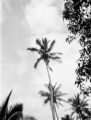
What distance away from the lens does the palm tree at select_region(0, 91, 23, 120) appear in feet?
26.7

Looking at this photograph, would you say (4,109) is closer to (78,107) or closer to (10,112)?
(10,112)

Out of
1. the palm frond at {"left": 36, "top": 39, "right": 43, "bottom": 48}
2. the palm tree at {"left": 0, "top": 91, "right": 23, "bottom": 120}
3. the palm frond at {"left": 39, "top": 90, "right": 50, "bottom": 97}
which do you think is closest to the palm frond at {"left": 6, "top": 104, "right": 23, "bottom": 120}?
the palm tree at {"left": 0, "top": 91, "right": 23, "bottom": 120}

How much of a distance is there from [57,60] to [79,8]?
22205 millimetres

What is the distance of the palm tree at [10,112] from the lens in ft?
26.7

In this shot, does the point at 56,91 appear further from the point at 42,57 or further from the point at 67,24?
the point at 67,24

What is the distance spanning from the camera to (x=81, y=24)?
12.5 metres

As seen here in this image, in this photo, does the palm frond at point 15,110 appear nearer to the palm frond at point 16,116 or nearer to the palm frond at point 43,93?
the palm frond at point 16,116

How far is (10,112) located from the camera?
8211 mm

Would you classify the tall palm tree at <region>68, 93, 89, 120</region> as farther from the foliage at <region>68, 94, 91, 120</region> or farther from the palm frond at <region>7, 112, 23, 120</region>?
the palm frond at <region>7, 112, 23, 120</region>

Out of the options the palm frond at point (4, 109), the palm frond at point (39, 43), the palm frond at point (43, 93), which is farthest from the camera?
the palm frond at point (43, 93)

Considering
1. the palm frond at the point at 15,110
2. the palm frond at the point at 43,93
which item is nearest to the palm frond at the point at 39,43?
the palm frond at the point at 43,93

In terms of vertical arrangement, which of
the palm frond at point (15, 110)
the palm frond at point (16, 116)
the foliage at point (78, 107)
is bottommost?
the palm frond at point (16, 116)

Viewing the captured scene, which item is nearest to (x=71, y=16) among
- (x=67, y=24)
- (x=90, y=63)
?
(x=67, y=24)

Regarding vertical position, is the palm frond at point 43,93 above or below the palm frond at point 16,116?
above
